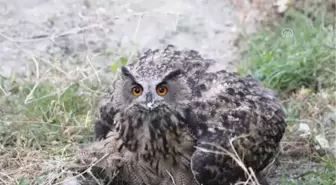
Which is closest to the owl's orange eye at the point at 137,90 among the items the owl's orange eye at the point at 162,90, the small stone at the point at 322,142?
the owl's orange eye at the point at 162,90

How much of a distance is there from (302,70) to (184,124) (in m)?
2.06

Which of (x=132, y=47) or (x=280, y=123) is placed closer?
(x=280, y=123)

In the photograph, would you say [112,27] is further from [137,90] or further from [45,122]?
[137,90]

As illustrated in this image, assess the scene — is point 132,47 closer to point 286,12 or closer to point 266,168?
point 286,12

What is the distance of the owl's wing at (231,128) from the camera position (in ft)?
17.3

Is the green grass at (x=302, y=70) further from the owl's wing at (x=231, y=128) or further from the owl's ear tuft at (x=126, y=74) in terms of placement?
the owl's ear tuft at (x=126, y=74)

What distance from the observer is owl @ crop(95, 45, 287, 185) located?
525cm

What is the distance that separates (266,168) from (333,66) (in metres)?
1.57

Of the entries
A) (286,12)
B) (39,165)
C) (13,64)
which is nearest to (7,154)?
(39,165)

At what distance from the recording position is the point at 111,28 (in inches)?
331

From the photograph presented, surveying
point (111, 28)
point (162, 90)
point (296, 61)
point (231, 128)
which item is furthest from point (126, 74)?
point (111, 28)

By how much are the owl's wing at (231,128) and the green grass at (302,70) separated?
1.74 ft

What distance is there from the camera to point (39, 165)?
20.0 ft

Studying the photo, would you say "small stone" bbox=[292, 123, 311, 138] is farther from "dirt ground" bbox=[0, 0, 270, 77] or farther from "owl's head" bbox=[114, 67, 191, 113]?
"owl's head" bbox=[114, 67, 191, 113]
